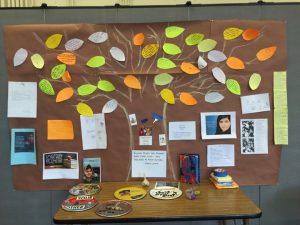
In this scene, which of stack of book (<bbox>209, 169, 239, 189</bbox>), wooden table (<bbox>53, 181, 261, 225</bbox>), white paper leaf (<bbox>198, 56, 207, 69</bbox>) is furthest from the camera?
white paper leaf (<bbox>198, 56, 207, 69</bbox>)

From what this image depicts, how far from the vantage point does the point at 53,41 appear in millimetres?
1954

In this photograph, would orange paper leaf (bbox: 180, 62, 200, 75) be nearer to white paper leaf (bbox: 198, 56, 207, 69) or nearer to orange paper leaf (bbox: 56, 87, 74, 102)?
white paper leaf (bbox: 198, 56, 207, 69)

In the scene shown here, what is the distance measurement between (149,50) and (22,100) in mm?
950

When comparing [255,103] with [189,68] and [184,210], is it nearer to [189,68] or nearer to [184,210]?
[189,68]

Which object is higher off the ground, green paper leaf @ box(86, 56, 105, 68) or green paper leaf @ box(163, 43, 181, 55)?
green paper leaf @ box(163, 43, 181, 55)

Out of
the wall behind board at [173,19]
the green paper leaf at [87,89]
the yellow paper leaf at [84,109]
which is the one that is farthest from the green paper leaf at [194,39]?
the yellow paper leaf at [84,109]

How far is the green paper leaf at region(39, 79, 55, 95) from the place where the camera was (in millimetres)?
1976

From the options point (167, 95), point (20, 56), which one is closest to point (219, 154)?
point (167, 95)

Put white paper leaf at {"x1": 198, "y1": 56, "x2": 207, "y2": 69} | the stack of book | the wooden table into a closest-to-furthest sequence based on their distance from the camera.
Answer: the wooden table < the stack of book < white paper leaf at {"x1": 198, "y1": 56, "x2": 207, "y2": 69}

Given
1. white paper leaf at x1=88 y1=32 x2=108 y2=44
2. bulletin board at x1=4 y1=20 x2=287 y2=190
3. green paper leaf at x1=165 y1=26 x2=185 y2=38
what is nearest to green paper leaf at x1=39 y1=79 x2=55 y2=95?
bulletin board at x1=4 y1=20 x2=287 y2=190

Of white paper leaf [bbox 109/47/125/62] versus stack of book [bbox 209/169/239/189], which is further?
white paper leaf [bbox 109/47/125/62]

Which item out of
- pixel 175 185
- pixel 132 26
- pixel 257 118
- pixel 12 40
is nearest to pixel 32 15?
pixel 12 40

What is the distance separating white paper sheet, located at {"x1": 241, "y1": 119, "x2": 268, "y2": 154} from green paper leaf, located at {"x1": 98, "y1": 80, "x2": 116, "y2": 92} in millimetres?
947

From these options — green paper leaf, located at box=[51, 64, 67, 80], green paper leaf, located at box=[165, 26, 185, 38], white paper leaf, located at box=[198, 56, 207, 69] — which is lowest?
green paper leaf, located at box=[51, 64, 67, 80]
